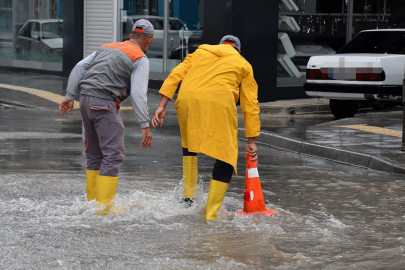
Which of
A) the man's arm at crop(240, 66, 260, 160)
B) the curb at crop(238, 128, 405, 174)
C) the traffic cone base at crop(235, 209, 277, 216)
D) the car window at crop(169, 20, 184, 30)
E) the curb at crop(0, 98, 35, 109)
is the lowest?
the curb at crop(0, 98, 35, 109)

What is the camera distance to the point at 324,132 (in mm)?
12609

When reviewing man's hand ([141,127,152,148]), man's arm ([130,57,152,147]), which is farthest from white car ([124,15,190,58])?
man's hand ([141,127,152,148])

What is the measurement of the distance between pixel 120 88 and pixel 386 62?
8775 millimetres

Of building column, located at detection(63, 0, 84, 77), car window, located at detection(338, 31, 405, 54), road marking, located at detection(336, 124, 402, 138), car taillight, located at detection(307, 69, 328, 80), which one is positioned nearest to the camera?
road marking, located at detection(336, 124, 402, 138)

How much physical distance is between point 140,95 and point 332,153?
180 inches

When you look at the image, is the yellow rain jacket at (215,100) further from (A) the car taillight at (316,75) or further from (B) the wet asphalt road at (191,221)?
(A) the car taillight at (316,75)

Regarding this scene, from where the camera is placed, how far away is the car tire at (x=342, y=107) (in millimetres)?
16234

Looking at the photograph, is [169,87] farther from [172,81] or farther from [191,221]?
[191,221]

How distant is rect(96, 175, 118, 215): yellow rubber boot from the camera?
6.76 m

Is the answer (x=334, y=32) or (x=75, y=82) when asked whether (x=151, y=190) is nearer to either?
(x=75, y=82)

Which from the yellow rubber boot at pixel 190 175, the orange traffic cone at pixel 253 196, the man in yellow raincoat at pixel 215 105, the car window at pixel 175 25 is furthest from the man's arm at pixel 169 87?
the car window at pixel 175 25

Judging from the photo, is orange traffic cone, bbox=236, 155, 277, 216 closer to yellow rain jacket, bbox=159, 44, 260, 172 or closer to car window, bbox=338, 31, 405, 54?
yellow rain jacket, bbox=159, 44, 260, 172

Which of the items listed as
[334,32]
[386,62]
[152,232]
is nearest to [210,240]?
[152,232]

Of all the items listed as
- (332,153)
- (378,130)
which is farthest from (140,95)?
(378,130)
